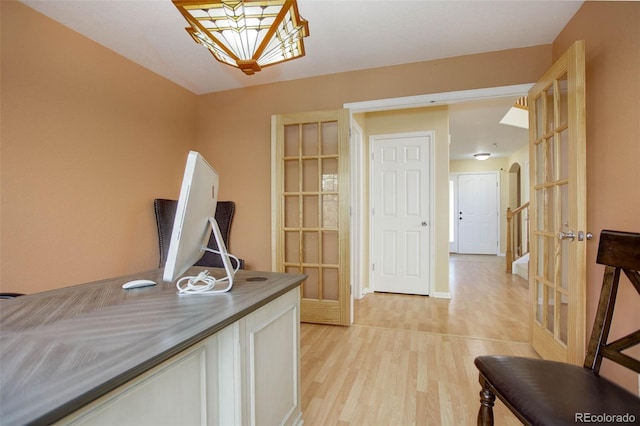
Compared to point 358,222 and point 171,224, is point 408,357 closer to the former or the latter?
point 358,222

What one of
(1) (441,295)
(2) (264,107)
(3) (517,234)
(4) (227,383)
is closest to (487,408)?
(4) (227,383)

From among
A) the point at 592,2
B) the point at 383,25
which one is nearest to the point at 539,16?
the point at 592,2

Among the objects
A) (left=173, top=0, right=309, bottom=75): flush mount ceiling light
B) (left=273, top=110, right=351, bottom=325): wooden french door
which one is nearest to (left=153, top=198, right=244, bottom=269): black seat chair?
(left=273, top=110, right=351, bottom=325): wooden french door

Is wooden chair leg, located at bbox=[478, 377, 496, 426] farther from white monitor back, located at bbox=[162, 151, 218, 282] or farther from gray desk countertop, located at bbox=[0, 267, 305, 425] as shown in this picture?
white monitor back, located at bbox=[162, 151, 218, 282]

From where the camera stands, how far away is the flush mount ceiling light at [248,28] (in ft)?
4.12

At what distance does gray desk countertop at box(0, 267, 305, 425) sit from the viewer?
0.50 meters

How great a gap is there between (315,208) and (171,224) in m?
1.46

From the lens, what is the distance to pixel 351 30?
2242 millimetres

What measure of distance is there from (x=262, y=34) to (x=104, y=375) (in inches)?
57.2

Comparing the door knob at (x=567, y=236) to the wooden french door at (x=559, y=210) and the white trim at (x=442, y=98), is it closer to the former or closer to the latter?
the wooden french door at (x=559, y=210)

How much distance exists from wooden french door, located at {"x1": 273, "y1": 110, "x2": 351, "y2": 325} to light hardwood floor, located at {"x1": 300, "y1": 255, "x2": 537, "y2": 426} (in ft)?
1.04

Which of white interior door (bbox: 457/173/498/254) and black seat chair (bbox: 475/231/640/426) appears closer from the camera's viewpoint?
black seat chair (bbox: 475/231/640/426)

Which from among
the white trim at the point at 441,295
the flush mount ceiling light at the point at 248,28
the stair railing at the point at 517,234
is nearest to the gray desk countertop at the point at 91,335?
the flush mount ceiling light at the point at 248,28
